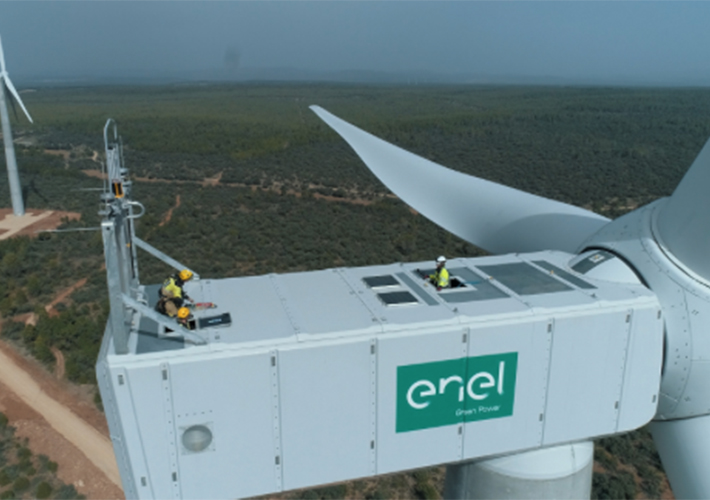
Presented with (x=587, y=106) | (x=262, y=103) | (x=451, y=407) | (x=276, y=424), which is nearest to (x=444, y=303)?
(x=451, y=407)

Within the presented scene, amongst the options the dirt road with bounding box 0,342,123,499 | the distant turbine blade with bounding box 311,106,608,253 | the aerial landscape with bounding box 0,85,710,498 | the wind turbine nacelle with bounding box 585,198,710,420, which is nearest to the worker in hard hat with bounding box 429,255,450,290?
the wind turbine nacelle with bounding box 585,198,710,420

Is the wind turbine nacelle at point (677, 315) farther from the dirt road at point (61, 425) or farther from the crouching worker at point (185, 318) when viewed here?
the dirt road at point (61, 425)

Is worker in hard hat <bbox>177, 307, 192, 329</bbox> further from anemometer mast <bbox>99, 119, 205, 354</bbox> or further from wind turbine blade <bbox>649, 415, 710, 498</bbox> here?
wind turbine blade <bbox>649, 415, 710, 498</bbox>

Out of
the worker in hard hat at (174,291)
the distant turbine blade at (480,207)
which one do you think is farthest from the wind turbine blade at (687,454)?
the worker in hard hat at (174,291)

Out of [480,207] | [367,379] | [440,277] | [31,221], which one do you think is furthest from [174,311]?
[31,221]

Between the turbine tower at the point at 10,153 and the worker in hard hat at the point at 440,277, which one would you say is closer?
the worker in hard hat at the point at 440,277

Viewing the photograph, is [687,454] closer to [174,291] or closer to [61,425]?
[174,291]

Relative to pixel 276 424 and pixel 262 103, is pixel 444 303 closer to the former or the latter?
pixel 276 424
